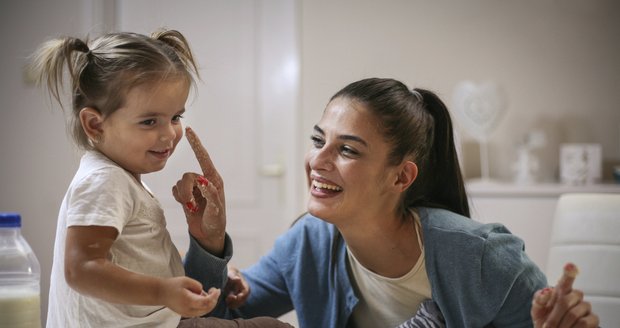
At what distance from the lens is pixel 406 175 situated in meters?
1.52

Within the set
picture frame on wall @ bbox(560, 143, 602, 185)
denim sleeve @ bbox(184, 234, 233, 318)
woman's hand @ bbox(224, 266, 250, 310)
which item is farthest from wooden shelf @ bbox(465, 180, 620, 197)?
denim sleeve @ bbox(184, 234, 233, 318)

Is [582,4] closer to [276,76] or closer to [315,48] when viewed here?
[315,48]

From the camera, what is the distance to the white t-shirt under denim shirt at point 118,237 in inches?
40.9

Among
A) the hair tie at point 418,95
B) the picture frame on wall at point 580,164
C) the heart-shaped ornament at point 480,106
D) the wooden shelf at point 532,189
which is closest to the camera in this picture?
the hair tie at point 418,95

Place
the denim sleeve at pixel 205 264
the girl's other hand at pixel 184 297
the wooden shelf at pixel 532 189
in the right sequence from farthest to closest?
the wooden shelf at pixel 532 189 → the denim sleeve at pixel 205 264 → the girl's other hand at pixel 184 297

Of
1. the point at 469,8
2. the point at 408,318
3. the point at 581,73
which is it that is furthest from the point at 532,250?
the point at 408,318

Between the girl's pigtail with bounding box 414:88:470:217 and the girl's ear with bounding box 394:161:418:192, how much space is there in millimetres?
135

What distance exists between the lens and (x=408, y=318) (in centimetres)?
154

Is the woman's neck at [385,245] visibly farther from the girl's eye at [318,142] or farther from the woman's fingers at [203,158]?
the woman's fingers at [203,158]

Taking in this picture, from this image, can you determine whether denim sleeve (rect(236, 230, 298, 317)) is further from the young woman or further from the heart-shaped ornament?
the heart-shaped ornament

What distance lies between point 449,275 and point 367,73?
257 cm

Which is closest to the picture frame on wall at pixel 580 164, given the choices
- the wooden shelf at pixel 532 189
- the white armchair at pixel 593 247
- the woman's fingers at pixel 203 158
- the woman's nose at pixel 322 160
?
the wooden shelf at pixel 532 189

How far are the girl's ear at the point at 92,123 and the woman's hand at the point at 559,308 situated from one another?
0.76m

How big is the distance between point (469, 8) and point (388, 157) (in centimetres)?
273
